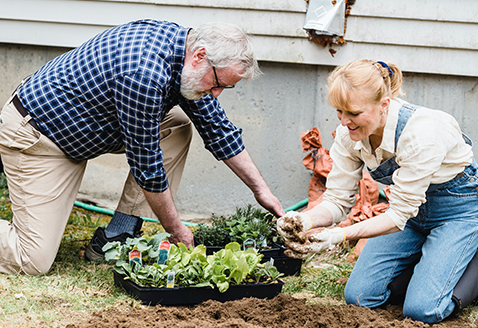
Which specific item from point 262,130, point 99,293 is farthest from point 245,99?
point 99,293

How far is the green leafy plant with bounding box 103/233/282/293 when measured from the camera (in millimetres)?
2486

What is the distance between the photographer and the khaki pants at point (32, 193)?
9.22 ft

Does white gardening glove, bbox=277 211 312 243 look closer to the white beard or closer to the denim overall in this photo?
the denim overall

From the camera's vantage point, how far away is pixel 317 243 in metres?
2.29

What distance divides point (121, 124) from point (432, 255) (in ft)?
5.62

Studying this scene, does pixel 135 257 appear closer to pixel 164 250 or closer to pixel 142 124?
pixel 164 250

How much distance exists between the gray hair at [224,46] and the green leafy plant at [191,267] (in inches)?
37.2

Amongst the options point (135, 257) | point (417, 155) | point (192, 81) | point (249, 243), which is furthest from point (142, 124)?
point (417, 155)

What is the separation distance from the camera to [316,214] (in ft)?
8.40

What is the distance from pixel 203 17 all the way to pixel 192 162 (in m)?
1.23

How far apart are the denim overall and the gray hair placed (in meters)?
0.81

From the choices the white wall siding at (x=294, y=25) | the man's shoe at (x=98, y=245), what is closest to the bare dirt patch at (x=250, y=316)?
the man's shoe at (x=98, y=245)

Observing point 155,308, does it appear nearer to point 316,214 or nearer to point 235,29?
point 316,214

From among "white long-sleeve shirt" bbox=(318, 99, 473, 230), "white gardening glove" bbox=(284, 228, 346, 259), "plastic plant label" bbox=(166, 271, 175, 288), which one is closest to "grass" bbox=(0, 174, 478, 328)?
"plastic plant label" bbox=(166, 271, 175, 288)
